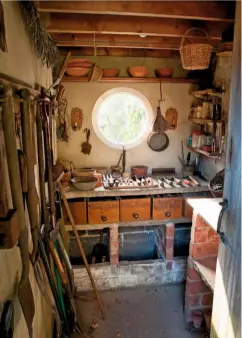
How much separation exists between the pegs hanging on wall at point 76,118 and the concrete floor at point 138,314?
174 cm

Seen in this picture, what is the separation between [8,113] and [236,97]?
913 mm

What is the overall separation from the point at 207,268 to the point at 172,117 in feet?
5.35

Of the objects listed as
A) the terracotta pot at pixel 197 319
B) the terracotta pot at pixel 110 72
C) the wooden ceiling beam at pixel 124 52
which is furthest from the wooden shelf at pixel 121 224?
the wooden ceiling beam at pixel 124 52

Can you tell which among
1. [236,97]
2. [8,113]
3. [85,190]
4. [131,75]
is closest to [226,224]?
[236,97]

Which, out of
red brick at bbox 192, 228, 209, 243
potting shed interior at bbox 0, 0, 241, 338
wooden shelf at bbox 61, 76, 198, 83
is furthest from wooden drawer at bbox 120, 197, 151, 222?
wooden shelf at bbox 61, 76, 198, 83

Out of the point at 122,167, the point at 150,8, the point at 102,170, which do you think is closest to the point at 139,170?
the point at 122,167

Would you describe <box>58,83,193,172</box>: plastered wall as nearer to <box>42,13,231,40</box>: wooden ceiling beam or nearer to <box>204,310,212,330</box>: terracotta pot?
<box>42,13,231,40</box>: wooden ceiling beam

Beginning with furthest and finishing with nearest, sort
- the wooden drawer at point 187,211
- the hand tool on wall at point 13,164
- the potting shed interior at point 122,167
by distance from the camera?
1. the wooden drawer at point 187,211
2. the potting shed interior at point 122,167
3. the hand tool on wall at point 13,164

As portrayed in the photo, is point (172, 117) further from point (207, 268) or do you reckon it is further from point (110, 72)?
point (207, 268)

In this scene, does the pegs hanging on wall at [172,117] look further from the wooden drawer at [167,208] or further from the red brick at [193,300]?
the red brick at [193,300]

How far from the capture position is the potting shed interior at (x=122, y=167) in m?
1.20

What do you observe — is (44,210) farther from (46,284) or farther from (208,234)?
(208,234)

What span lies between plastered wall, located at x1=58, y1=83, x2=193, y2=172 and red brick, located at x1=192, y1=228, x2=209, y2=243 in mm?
1097

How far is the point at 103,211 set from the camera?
2.62 meters
